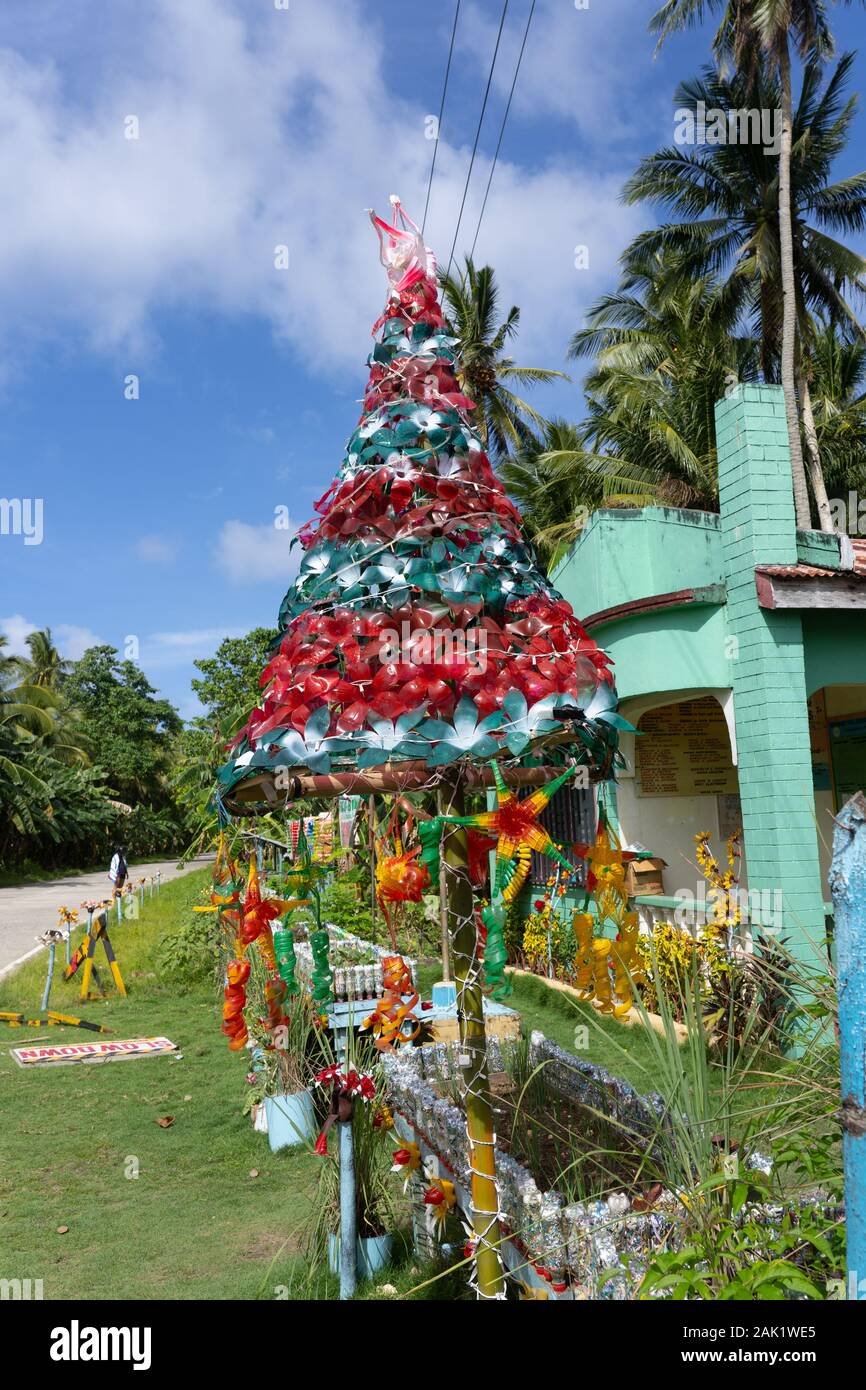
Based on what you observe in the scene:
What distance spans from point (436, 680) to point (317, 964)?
1.00m

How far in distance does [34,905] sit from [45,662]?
28.0 metres

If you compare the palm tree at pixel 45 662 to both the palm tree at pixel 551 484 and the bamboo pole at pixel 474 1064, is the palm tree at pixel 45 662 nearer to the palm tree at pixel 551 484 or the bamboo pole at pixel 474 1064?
the palm tree at pixel 551 484

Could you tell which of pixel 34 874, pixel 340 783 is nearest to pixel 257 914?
pixel 340 783

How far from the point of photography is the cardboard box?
29.3 feet

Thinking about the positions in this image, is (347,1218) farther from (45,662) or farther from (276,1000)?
(45,662)

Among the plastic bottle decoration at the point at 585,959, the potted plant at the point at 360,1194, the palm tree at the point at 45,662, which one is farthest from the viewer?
the palm tree at the point at 45,662

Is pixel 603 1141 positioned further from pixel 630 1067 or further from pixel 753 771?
pixel 753 771

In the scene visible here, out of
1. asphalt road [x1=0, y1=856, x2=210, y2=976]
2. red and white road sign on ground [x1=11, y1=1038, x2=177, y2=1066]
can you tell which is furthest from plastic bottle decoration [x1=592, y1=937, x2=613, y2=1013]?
asphalt road [x1=0, y1=856, x2=210, y2=976]

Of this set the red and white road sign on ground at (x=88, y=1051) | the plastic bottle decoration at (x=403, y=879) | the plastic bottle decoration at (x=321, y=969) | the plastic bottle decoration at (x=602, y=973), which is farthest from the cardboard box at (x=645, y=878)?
the plastic bottle decoration at (x=403, y=879)

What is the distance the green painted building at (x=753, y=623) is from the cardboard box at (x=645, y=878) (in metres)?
0.08

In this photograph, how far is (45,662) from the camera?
48312mm

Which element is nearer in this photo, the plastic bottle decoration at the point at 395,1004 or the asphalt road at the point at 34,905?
the plastic bottle decoration at the point at 395,1004

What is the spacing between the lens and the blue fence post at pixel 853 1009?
171 centimetres
